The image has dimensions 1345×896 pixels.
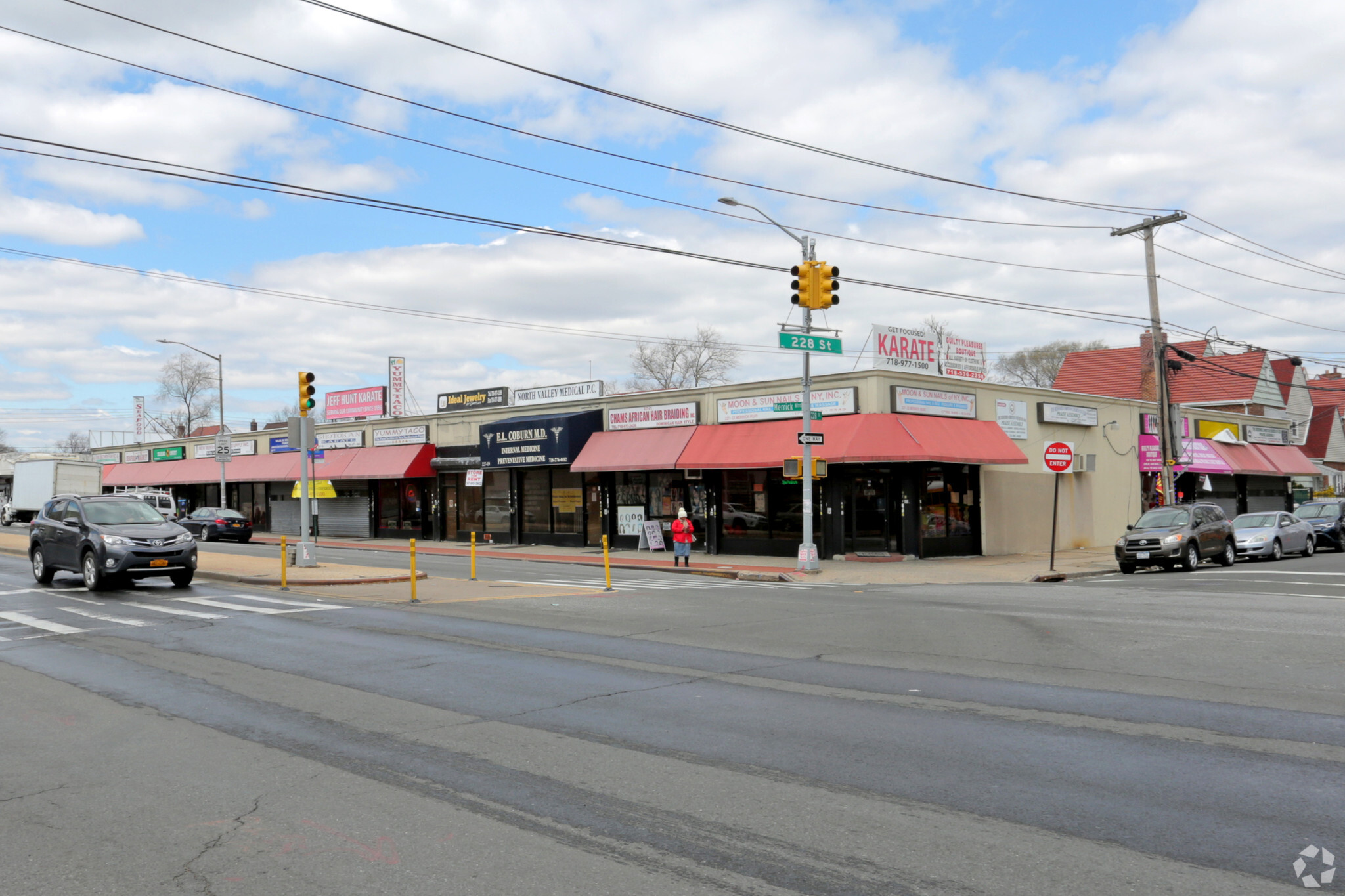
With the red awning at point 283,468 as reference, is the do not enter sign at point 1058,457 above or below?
below

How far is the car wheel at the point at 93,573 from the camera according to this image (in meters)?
18.6

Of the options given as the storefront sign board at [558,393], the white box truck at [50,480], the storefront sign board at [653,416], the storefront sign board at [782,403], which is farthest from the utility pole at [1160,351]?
the white box truck at [50,480]

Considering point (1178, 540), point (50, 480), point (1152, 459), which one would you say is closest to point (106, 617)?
point (1178, 540)

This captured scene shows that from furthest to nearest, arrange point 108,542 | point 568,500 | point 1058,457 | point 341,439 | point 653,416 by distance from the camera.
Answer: point 341,439, point 568,500, point 653,416, point 1058,457, point 108,542

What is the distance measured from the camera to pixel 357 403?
4662 centimetres

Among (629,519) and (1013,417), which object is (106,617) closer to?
A: (629,519)

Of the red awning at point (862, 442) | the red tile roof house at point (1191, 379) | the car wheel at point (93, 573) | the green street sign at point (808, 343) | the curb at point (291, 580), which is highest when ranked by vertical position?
the red tile roof house at point (1191, 379)

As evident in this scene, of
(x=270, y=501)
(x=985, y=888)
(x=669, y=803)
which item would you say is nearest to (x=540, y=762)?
(x=669, y=803)

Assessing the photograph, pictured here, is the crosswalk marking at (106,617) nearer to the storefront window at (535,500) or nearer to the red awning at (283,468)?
the storefront window at (535,500)

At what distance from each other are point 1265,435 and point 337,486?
140ft

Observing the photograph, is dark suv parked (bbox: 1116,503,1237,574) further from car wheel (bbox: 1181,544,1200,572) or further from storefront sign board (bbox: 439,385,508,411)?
storefront sign board (bbox: 439,385,508,411)

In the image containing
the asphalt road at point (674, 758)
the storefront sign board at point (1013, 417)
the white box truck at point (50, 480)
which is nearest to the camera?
the asphalt road at point (674, 758)

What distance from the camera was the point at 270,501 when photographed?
50719 millimetres

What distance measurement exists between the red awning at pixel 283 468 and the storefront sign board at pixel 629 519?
10.6 meters
